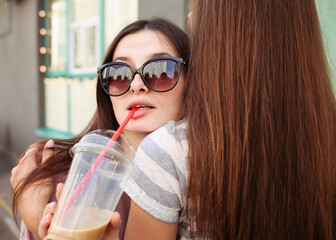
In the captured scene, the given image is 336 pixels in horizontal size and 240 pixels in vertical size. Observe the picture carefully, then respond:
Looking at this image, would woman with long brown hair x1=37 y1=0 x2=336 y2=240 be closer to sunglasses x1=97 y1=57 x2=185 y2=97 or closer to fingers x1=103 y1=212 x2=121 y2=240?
fingers x1=103 y1=212 x2=121 y2=240

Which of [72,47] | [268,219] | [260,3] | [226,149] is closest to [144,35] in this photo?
[260,3]

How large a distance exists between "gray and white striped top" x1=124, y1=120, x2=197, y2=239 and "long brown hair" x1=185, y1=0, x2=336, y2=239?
1.6 inches

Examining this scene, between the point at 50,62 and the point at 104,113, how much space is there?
4822 millimetres

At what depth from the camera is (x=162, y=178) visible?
3.09 feet

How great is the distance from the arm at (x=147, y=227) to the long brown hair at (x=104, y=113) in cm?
51

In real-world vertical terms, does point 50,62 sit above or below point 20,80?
above

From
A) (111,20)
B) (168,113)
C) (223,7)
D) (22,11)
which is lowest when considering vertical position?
(168,113)

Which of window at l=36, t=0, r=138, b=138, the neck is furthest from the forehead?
window at l=36, t=0, r=138, b=138

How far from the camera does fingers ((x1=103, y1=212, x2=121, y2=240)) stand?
85 centimetres

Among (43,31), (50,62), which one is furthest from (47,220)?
(43,31)

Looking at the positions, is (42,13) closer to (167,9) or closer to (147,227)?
(167,9)

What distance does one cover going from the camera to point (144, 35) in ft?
4.56

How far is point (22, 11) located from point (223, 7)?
6475 mm

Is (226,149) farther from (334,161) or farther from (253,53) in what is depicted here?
(334,161)
